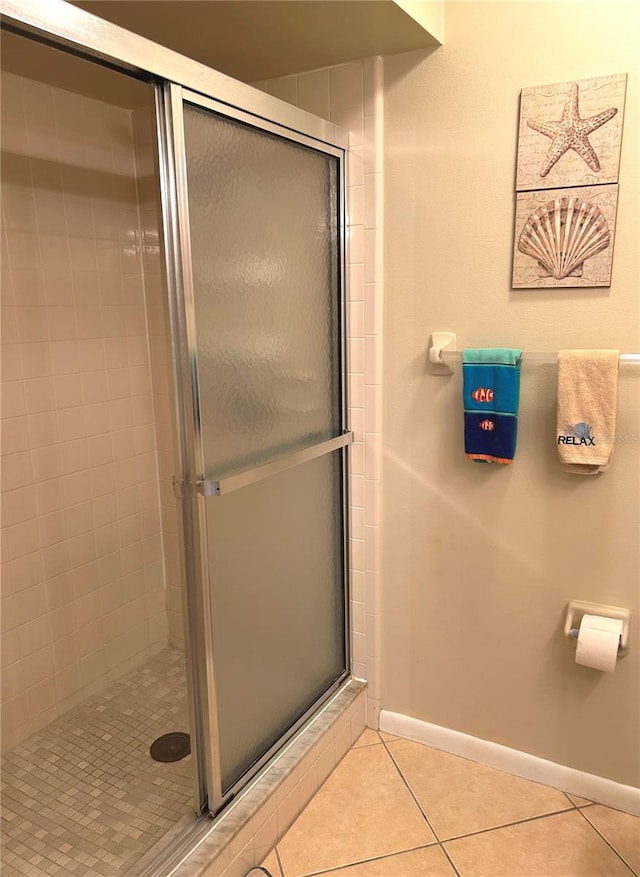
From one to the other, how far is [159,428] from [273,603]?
99 cm

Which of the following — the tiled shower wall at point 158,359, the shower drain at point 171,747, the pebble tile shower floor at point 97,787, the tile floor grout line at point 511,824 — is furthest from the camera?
the tiled shower wall at point 158,359

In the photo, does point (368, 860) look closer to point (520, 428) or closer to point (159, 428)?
point (520, 428)

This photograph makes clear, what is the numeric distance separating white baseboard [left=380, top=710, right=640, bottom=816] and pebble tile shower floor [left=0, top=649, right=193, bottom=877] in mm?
702

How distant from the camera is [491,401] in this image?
1.65 meters

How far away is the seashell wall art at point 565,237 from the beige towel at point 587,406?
193 millimetres

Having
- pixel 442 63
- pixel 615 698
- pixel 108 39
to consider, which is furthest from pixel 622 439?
Result: pixel 108 39

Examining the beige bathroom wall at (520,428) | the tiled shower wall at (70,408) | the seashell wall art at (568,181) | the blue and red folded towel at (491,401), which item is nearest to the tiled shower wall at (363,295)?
the beige bathroom wall at (520,428)

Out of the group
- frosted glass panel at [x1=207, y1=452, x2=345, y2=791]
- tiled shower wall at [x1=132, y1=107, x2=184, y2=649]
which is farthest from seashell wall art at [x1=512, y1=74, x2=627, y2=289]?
tiled shower wall at [x1=132, y1=107, x2=184, y2=649]

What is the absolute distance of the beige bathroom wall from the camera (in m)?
1.55

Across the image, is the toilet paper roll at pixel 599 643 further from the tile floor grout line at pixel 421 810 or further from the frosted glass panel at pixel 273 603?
the frosted glass panel at pixel 273 603

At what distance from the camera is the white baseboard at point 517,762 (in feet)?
5.84

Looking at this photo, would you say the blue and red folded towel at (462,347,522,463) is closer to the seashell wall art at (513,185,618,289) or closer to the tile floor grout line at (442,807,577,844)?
the seashell wall art at (513,185,618,289)

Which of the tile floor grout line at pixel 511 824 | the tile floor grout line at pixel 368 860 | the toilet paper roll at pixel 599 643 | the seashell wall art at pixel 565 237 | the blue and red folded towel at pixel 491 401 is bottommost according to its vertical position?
the tile floor grout line at pixel 368 860

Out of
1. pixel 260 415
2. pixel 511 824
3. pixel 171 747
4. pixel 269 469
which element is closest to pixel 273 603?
pixel 269 469
